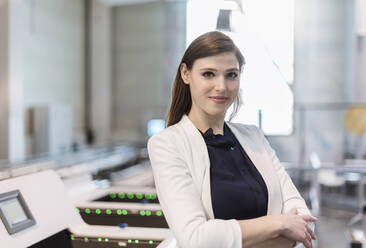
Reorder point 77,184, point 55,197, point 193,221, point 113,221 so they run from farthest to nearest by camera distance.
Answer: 1. point 77,184
2. point 113,221
3. point 55,197
4. point 193,221

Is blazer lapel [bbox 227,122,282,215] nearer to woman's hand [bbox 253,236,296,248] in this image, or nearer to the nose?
woman's hand [bbox 253,236,296,248]

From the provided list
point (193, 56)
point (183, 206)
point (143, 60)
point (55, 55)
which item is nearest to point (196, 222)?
point (183, 206)

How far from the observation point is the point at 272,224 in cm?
93

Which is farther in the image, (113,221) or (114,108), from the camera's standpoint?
(114,108)

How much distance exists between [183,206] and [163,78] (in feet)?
20.5

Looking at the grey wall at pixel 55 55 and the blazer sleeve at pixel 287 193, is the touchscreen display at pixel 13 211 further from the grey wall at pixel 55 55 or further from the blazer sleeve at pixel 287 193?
the grey wall at pixel 55 55

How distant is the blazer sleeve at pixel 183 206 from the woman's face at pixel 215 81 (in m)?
0.13

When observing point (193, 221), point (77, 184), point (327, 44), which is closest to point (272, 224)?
point (193, 221)

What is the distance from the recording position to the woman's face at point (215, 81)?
991 mm

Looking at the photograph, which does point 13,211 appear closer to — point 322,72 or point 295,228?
point 295,228

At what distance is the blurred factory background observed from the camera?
5.05 metres

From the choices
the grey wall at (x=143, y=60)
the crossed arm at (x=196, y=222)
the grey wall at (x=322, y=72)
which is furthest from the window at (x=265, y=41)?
the crossed arm at (x=196, y=222)

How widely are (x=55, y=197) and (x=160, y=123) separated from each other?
4653 millimetres

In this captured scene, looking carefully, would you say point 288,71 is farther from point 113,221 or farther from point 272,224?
point 272,224
